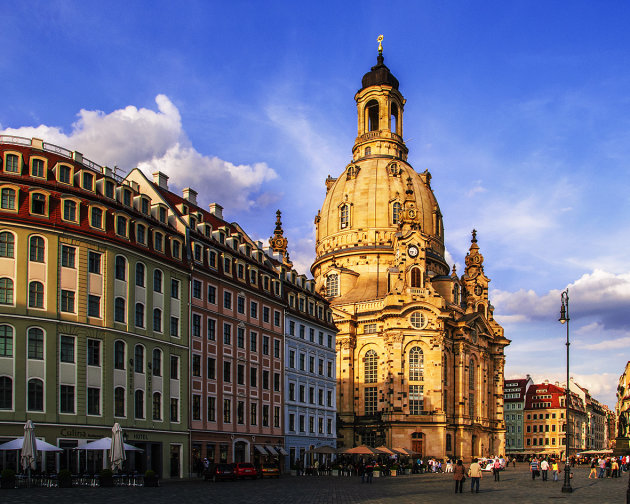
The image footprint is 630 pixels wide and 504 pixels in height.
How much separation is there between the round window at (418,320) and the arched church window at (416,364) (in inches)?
126

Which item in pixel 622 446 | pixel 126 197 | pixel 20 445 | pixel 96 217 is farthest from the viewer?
pixel 622 446

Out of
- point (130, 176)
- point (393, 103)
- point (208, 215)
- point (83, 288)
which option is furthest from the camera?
point (393, 103)

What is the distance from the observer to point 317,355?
272ft

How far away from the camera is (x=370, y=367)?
11600 cm

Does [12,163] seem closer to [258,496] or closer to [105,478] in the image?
[105,478]

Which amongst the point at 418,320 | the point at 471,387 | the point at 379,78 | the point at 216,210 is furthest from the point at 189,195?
the point at 379,78

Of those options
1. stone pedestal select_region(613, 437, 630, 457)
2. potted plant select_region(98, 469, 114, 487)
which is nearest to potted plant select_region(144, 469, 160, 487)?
potted plant select_region(98, 469, 114, 487)

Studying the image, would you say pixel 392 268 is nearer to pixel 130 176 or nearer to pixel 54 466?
pixel 130 176

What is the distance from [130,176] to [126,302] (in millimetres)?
17041

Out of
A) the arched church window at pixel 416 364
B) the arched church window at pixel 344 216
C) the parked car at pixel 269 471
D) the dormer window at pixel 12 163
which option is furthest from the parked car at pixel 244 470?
the arched church window at pixel 344 216

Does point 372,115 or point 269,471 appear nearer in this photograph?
point 269,471

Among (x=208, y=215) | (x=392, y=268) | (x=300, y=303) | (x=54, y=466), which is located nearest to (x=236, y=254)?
(x=208, y=215)

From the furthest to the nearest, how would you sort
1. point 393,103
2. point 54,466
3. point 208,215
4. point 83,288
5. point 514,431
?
point 514,431, point 393,103, point 208,215, point 83,288, point 54,466

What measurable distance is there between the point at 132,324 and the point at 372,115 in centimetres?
9960
